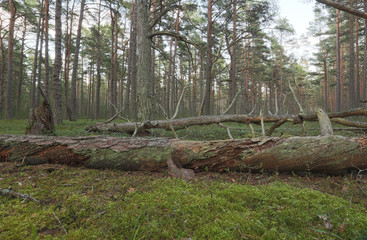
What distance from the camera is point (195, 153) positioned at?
2680mm

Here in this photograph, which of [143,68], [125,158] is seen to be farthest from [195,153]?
[143,68]

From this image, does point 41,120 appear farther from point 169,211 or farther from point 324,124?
point 324,124

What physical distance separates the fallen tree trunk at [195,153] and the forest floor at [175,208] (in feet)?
0.88

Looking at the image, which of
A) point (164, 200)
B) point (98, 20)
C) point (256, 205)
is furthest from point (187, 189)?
point (98, 20)

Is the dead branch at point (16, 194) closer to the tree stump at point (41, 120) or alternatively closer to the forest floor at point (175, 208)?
the forest floor at point (175, 208)

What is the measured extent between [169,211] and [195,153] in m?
1.28

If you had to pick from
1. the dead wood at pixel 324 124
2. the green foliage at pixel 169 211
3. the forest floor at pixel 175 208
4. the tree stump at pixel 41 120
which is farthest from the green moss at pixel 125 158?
the tree stump at pixel 41 120

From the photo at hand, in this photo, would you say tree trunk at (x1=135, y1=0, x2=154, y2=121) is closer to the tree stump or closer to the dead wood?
the tree stump

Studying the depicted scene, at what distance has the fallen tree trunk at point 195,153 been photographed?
7.65ft

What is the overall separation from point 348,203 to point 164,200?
177 cm

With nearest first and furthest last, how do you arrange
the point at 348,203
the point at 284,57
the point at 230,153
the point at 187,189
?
1. the point at 348,203
2. the point at 187,189
3. the point at 230,153
4. the point at 284,57

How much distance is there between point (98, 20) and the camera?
54.7ft

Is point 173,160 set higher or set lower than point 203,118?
lower

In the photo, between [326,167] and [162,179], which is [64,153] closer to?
[162,179]
